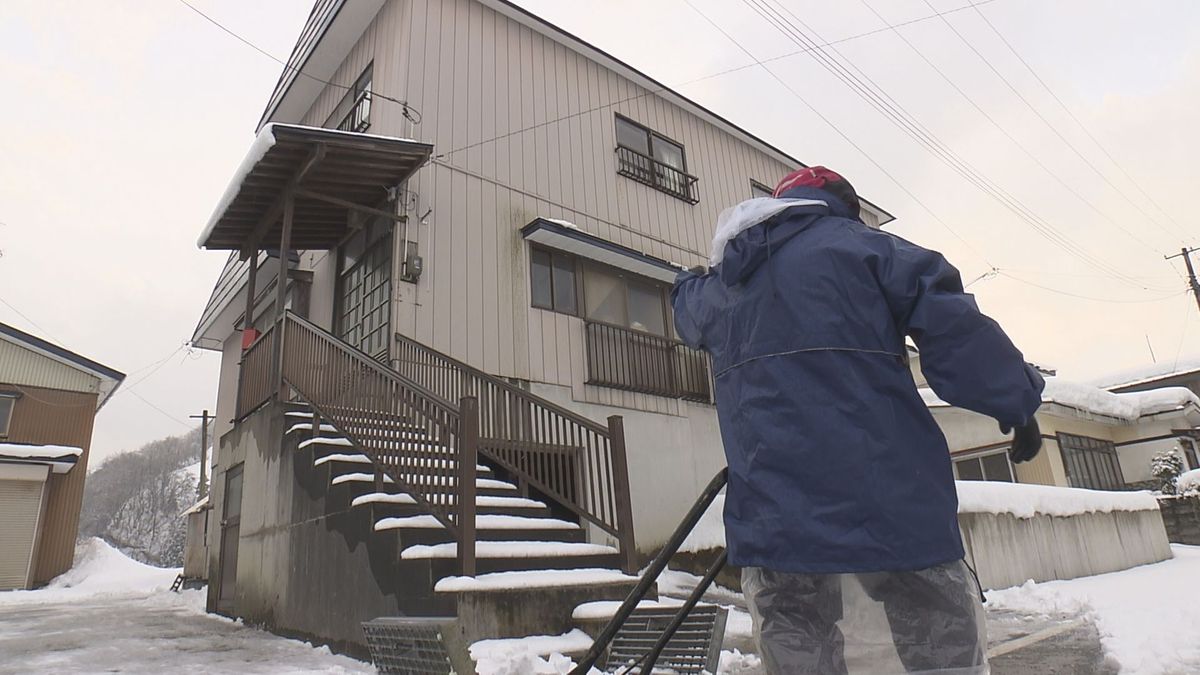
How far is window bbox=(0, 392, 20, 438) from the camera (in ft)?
55.0

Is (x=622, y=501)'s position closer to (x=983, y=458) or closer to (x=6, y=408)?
(x=983, y=458)

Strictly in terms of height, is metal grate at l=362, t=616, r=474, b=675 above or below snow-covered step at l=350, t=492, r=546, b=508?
below

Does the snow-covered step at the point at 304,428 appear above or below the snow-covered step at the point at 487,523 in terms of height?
above

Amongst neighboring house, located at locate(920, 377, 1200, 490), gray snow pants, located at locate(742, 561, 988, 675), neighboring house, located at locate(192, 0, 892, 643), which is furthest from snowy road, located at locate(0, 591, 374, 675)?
neighboring house, located at locate(920, 377, 1200, 490)

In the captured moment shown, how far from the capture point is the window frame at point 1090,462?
41.4ft

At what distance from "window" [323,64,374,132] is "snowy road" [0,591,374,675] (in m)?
6.15

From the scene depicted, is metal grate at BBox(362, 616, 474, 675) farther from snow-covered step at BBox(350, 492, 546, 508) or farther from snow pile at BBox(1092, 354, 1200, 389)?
snow pile at BBox(1092, 354, 1200, 389)

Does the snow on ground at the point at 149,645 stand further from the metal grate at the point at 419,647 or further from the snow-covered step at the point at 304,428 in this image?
the snow-covered step at the point at 304,428

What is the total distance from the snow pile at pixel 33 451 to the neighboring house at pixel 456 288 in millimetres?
8764

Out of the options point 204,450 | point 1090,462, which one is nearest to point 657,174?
point 1090,462

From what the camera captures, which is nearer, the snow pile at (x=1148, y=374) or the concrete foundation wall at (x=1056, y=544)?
the concrete foundation wall at (x=1056, y=544)

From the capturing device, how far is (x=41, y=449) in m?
16.2

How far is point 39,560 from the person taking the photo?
16.4 meters

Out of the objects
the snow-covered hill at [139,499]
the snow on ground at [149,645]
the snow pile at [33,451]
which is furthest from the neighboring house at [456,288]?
the snow-covered hill at [139,499]
